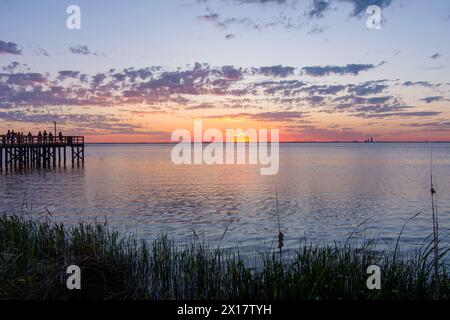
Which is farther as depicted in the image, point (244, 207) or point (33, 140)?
point (33, 140)

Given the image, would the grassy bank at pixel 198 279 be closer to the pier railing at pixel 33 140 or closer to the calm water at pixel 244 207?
the calm water at pixel 244 207

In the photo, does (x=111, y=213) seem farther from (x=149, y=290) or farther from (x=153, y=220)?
(x=149, y=290)

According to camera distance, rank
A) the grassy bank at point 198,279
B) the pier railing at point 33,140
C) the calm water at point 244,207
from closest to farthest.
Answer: the grassy bank at point 198,279, the calm water at point 244,207, the pier railing at point 33,140

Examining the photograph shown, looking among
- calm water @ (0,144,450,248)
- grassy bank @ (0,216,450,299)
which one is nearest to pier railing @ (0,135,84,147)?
calm water @ (0,144,450,248)

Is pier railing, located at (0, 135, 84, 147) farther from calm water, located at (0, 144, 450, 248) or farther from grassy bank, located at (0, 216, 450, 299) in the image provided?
grassy bank, located at (0, 216, 450, 299)

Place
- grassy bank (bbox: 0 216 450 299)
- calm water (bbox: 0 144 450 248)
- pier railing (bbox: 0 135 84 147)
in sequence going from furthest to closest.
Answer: pier railing (bbox: 0 135 84 147) < calm water (bbox: 0 144 450 248) < grassy bank (bbox: 0 216 450 299)

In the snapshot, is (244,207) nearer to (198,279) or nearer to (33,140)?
(198,279)

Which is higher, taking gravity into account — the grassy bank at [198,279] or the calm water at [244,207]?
the grassy bank at [198,279]

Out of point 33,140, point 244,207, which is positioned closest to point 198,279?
point 244,207

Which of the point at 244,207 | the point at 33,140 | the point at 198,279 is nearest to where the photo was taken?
the point at 198,279

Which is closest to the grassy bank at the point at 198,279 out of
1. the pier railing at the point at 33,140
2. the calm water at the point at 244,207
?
the calm water at the point at 244,207

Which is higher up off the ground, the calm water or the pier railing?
the pier railing
